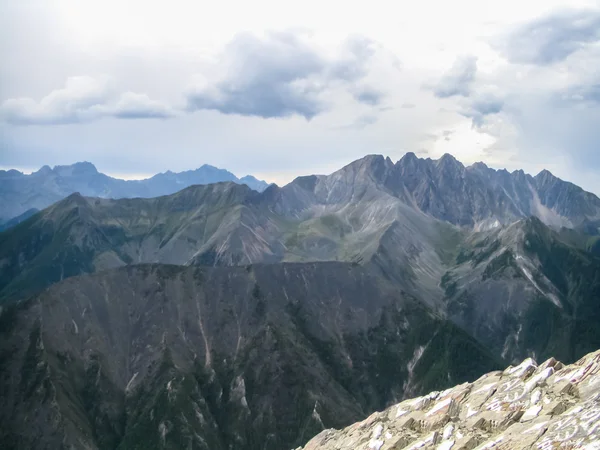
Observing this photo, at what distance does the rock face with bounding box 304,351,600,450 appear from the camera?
2933 inches

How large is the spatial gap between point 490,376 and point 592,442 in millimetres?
45211

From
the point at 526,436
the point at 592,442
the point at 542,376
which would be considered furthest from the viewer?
the point at 542,376

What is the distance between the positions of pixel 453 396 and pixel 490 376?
10.0 metres

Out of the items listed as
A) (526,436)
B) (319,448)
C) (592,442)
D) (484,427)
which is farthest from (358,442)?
(592,442)

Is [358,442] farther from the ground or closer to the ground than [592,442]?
closer to the ground

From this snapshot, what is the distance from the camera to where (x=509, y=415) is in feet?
290

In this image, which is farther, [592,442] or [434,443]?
[434,443]

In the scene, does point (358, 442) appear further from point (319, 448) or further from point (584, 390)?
point (584, 390)

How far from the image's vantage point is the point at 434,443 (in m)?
90.4

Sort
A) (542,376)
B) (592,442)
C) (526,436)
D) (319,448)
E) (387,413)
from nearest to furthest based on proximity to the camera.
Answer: (592,442)
(526,436)
(542,376)
(387,413)
(319,448)

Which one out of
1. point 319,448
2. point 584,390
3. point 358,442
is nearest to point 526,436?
point 584,390

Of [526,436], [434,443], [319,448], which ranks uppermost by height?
[526,436]

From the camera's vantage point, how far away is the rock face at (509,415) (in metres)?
74.5

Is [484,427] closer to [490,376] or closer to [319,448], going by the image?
[490,376]
